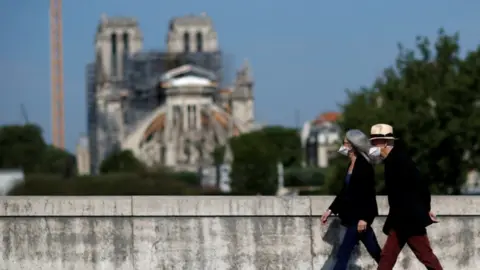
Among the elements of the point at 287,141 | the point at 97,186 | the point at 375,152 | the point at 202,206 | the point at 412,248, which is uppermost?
the point at 287,141

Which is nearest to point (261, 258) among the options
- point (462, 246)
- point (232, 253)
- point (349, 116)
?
point (232, 253)

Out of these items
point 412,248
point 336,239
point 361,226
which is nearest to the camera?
point 412,248

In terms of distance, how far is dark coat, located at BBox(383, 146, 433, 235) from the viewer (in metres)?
12.7

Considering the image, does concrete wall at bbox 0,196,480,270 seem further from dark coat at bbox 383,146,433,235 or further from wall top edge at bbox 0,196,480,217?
dark coat at bbox 383,146,433,235

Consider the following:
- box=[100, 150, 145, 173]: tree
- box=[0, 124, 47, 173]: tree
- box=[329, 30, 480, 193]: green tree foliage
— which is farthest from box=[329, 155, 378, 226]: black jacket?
box=[100, 150, 145, 173]: tree

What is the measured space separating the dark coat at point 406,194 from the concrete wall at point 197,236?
96.7 inches

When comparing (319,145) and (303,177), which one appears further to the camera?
(319,145)

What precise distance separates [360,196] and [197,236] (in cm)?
276

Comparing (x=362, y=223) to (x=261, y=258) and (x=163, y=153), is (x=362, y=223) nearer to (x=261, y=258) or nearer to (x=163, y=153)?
(x=261, y=258)

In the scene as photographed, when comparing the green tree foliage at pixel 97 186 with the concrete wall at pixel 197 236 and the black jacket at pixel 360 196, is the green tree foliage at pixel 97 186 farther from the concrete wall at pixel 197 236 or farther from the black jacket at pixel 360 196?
the black jacket at pixel 360 196

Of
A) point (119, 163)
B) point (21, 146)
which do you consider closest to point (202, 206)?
point (21, 146)

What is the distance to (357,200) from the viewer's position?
13.3m

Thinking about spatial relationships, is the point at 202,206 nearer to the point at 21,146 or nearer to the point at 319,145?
the point at 21,146

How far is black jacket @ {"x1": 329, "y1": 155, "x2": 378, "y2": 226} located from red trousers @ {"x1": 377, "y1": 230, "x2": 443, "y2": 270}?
44 cm
